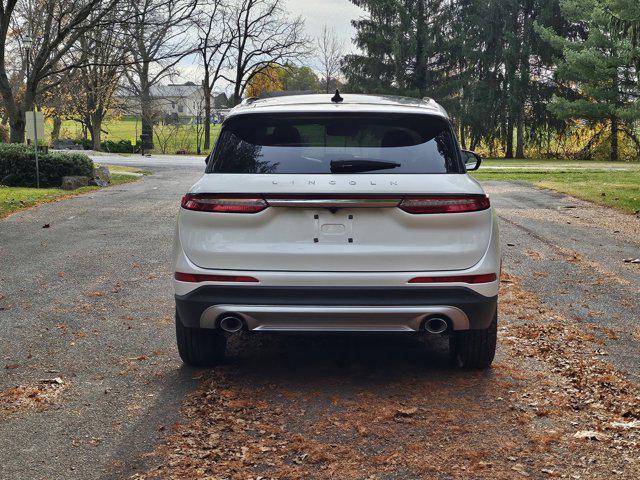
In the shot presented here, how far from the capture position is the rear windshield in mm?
4797

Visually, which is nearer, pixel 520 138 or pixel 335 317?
pixel 335 317

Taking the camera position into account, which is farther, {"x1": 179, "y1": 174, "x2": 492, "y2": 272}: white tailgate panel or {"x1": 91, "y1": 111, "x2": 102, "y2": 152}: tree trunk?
{"x1": 91, "y1": 111, "x2": 102, "y2": 152}: tree trunk

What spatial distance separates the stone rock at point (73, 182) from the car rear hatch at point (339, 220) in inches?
714

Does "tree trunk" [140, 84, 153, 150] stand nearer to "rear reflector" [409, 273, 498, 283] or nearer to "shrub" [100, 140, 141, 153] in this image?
"shrub" [100, 140, 141, 153]

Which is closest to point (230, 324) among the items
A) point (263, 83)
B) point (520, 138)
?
point (520, 138)

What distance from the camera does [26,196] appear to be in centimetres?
1878

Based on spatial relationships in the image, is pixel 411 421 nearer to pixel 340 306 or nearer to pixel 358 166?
pixel 340 306

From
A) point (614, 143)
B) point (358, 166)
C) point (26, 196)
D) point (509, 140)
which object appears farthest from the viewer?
point (509, 140)

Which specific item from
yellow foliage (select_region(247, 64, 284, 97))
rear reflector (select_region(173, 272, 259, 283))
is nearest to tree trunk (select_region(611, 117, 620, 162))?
yellow foliage (select_region(247, 64, 284, 97))

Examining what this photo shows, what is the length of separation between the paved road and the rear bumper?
563mm

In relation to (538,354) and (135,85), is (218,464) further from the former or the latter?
(135,85)

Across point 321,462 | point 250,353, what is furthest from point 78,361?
point 321,462

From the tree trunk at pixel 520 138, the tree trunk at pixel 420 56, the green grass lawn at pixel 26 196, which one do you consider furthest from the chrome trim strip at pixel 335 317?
the tree trunk at pixel 420 56

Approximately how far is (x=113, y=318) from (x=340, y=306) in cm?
294
